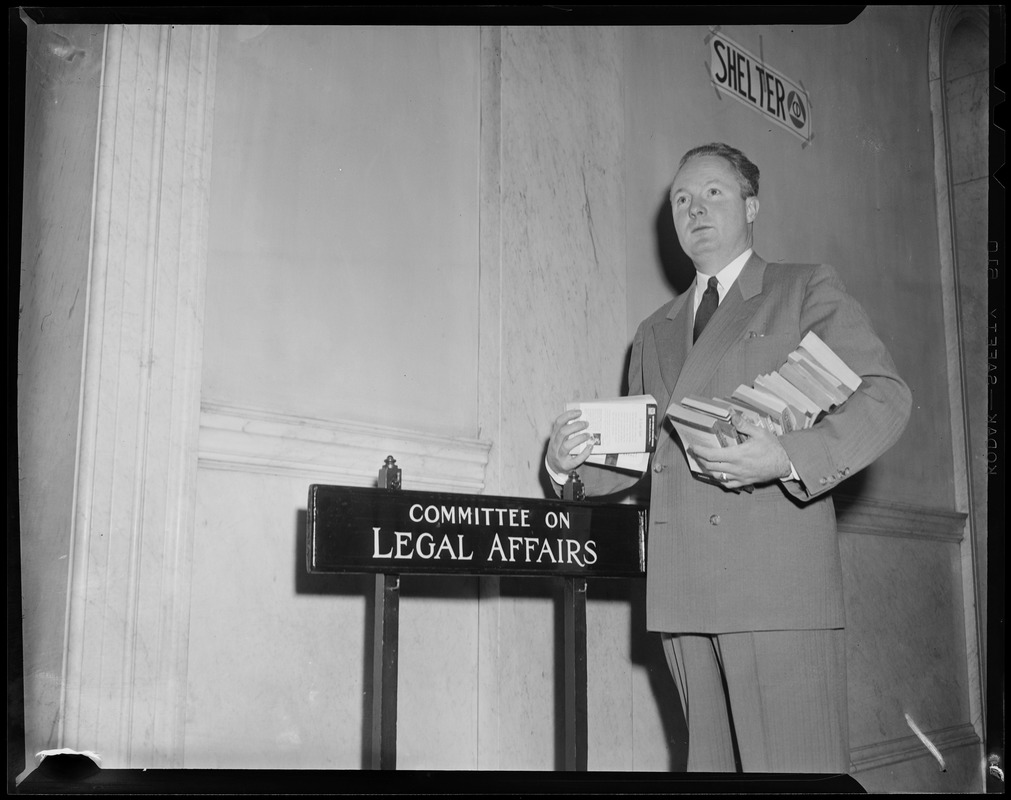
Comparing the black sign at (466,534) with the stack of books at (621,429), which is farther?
the stack of books at (621,429)

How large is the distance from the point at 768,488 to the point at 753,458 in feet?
0.45

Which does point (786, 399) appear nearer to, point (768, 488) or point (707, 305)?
point (768, 488)

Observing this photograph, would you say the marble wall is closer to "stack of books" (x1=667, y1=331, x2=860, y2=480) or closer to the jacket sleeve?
"stack of books" (x1=667, y1=331, x2=860, y2=480)

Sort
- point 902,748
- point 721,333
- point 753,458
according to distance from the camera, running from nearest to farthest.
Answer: point 753,458 → point 721,333 → point 902,748

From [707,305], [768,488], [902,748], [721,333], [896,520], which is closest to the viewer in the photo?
A: [768,488]

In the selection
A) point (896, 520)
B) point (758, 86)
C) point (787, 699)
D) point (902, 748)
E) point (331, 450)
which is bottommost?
point (902, 748)

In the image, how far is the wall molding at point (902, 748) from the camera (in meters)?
3.01

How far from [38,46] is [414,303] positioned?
103 cm

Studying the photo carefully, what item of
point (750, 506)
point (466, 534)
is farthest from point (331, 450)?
point (750, 506)

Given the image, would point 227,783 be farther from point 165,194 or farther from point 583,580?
point 165,194

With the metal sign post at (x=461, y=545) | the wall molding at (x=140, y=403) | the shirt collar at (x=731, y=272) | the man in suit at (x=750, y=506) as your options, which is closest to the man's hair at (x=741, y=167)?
the man in suit at (x=750, y=506)

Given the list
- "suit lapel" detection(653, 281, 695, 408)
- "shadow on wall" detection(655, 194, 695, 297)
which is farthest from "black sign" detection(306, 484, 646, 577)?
"shadow on wall" detection(655, 194, 695, 297)

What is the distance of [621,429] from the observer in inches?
97.7

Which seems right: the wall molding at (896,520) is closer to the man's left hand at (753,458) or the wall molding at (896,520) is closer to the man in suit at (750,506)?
the man in suit at (750,506)
